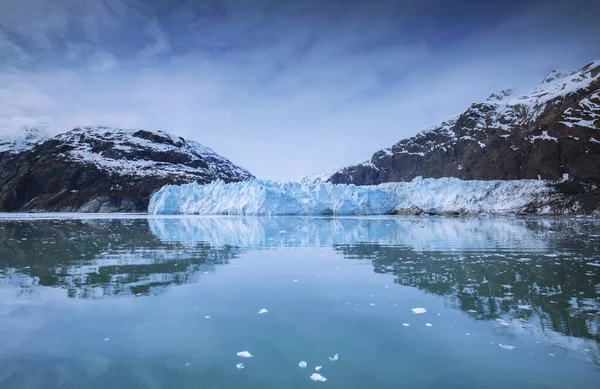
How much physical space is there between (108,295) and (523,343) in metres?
6.58

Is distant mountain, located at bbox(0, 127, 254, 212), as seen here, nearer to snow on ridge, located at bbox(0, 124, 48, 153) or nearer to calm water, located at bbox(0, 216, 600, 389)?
snow on ridge, located at bbox(0, 124, 48, 153)

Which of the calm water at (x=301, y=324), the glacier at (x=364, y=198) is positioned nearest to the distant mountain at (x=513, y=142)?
the glacier at (x=364, y=198)

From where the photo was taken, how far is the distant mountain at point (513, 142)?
82000 millimetres

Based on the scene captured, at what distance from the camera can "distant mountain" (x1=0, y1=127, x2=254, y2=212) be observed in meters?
83.3

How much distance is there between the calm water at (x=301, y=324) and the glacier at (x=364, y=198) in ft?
124

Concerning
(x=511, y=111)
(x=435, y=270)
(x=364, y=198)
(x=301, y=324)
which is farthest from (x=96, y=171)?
(x=511, y=111)

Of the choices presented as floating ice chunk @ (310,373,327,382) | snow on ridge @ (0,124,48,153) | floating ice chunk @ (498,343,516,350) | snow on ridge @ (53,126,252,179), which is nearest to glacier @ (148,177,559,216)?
floating ice chunk @ (498,343,516,350)

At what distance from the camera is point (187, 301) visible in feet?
21.4

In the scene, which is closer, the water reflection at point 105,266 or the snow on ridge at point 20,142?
the water reflection at point 105,266

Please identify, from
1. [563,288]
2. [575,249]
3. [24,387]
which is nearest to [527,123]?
[575,249]

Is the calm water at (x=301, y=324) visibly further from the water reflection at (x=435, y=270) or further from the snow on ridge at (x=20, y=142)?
the snow on ridge at (x=20, y=142)

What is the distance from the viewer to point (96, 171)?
96875mm

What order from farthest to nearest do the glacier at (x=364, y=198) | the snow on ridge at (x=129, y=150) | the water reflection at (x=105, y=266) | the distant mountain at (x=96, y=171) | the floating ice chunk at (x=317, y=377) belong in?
the snow on ridge at (x=129, y=150), the distant mountain at (x=96, y=171), the glacier at (x=364, y=198), the water reflection at (x=105, y=266), the floating ice chunk at (x=317, y=377)

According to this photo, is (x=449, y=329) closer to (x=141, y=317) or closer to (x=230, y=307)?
(x=230, y=307)
